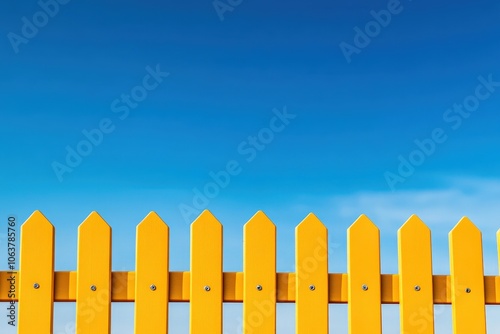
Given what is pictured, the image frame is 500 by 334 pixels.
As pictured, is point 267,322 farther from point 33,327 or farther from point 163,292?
point 33,327

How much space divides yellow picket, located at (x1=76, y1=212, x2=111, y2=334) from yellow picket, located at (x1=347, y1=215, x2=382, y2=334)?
6.17ft

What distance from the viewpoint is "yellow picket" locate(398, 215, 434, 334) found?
532 cm

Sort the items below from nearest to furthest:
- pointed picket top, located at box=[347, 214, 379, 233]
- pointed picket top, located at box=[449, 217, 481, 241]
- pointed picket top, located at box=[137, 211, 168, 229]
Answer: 1. pointed picket top, located at box=[137, 211, 168, 229]
2. pointed picket top, located at box=[347, 214, 379, 233]
3. pointed picket top, located at box=[449, 217, 481, 241]

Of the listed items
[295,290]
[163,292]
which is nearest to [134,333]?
[163,292]

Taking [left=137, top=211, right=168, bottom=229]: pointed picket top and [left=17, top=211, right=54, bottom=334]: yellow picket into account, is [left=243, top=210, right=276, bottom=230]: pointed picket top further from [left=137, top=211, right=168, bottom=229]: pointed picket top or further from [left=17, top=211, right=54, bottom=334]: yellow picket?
[left=17, top=211, right=54, bottom=334]: yellow picket

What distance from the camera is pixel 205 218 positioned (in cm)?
529

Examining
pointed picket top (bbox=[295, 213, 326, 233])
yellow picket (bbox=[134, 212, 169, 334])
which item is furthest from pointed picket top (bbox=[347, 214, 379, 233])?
yellow picket (bbox=[134, 212, 169, 334])

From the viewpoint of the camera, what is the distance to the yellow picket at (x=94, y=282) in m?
5.18

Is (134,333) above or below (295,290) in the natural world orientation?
below

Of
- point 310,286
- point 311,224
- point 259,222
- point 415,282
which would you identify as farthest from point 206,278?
point 415,282

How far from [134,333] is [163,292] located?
15.0 inches

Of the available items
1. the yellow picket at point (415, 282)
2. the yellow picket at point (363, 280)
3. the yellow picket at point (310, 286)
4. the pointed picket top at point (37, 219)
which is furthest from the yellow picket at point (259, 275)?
the pointed picket top at point (37, 219)

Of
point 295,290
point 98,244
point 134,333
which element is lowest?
point 134,333

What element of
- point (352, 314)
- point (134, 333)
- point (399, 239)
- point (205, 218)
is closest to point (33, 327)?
point (134, 333)
